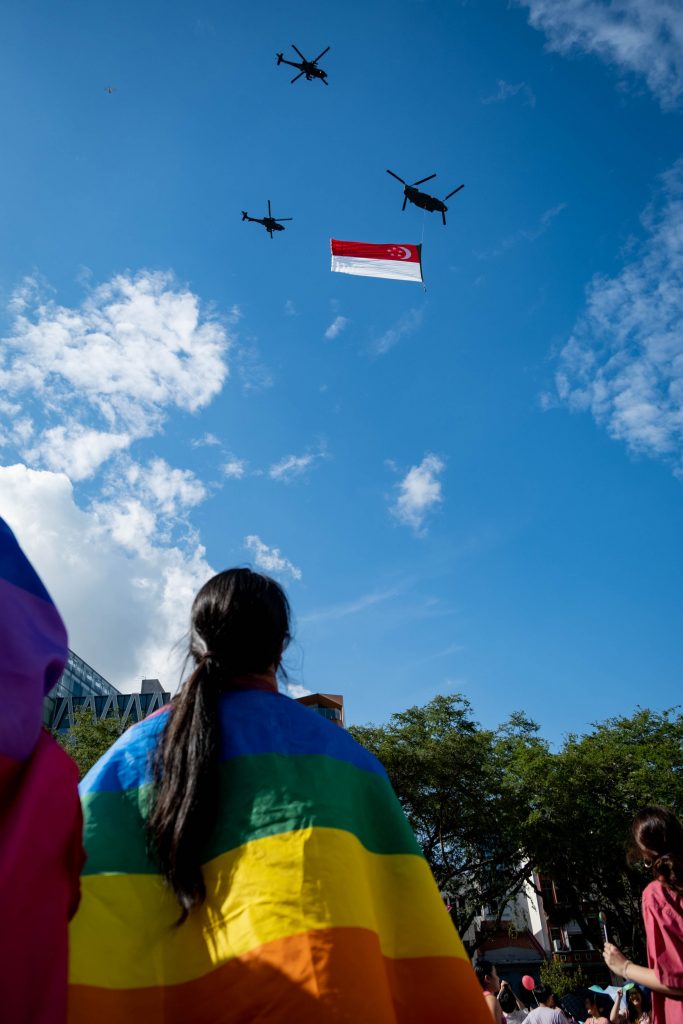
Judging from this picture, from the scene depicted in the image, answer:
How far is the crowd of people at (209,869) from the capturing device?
3.22 feet

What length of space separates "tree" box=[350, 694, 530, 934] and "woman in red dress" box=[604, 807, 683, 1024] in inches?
760

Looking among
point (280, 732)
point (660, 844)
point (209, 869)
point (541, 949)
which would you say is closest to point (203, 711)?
point (280, 732)

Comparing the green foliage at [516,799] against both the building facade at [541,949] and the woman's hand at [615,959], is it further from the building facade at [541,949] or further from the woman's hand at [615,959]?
the building facade at [541,949]

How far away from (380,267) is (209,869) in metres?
16.3

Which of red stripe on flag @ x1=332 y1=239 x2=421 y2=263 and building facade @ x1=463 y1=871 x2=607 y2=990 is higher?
red stripe on flag @ x1=332 y1=239 x2=421 y2=263

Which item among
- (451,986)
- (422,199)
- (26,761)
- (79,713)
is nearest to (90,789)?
(26,761)

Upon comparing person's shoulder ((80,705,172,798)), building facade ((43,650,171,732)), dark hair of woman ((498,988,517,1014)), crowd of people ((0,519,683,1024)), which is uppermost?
building facade ((43,650,171,732))

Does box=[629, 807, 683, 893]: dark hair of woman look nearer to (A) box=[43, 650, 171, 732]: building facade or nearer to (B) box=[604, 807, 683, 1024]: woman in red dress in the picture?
(B) box=[604, 807, 683, 1024]: woman in red dress

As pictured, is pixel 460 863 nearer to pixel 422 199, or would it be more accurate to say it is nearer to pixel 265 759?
pixel 422 199

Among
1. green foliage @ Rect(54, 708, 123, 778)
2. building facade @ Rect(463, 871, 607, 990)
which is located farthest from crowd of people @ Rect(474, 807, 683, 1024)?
building facade @ Rect(463, 871, 607, 990)

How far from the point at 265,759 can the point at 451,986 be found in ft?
1.79

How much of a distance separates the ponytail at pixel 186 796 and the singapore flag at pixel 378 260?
1538 cm

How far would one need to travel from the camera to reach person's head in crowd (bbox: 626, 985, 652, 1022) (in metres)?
12.0

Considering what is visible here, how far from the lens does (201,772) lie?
1424 mm
